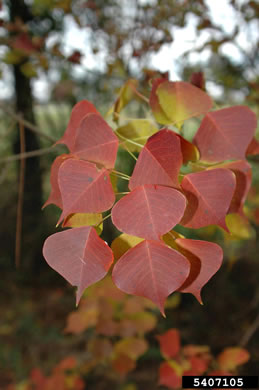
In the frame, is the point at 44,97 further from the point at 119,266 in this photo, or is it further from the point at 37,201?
the point at 119,266

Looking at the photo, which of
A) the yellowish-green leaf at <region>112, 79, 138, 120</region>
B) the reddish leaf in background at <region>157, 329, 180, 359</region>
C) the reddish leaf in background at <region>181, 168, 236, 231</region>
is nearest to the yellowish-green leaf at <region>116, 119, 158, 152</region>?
the yellowish-green leaf at <region>112, 79, 138, 120</region>

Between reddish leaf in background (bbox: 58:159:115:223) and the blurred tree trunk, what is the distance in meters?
2.20

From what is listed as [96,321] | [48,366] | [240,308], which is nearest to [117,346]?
[96,321]

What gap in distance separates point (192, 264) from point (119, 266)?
0.08 m

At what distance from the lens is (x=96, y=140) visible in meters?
0.36

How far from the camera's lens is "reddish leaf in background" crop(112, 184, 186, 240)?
1.00 feet

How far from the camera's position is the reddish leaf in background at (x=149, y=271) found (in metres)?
0.32

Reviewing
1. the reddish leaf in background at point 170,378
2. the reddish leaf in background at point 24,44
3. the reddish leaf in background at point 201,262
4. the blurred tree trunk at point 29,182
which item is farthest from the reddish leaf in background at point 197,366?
the blurred tree trunk at point 29,182

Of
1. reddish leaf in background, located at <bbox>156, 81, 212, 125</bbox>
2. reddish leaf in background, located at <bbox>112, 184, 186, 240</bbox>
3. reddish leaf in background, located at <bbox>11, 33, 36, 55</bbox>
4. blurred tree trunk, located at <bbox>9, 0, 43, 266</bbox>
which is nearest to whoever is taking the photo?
reddish leaf in background, located at <bbox>112, 184, 186, 240</bbox>

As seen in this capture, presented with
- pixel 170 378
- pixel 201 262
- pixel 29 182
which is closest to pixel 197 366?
pixel 170 378

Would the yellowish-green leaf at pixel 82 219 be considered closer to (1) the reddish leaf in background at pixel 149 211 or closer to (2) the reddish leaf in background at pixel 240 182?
(1) the reddish leaf in background at pixel 149 211

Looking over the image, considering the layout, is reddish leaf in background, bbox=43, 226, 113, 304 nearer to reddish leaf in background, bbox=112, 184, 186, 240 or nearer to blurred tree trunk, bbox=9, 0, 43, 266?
reddish leaf in background, bbox=112, 184, 186, 240

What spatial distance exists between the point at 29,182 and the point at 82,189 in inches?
90.5

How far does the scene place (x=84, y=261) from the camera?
329 millimetres
